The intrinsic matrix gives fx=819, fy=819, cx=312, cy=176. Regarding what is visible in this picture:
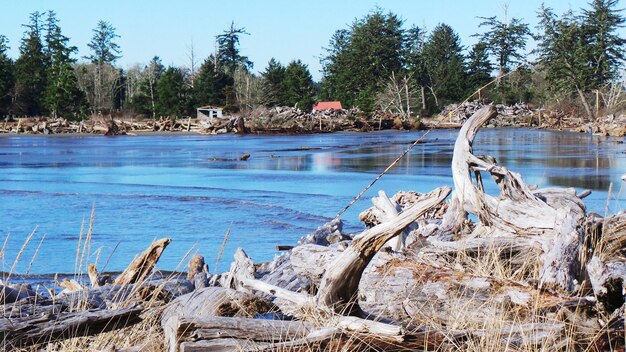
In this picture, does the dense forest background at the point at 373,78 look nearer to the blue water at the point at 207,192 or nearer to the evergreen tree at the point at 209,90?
the evergreen tree at the point at 209,90

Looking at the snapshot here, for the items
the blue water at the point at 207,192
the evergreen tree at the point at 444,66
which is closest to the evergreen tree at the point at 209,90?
the evergreen tree at the point at 444,66

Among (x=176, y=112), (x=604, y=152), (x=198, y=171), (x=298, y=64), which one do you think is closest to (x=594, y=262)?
(x=198, y=171)

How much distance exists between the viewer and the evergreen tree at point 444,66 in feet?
267

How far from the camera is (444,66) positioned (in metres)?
84.4

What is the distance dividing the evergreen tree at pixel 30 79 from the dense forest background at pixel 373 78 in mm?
90

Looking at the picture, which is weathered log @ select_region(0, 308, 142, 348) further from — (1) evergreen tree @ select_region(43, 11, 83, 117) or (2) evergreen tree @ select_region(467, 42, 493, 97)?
(2) evergreen tree @ select_region(467, 42, 493, 97)

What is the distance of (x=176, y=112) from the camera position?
7056cm

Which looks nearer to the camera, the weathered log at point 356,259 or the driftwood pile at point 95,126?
the weathered log at point 356,259

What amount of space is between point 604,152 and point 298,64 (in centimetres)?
5274

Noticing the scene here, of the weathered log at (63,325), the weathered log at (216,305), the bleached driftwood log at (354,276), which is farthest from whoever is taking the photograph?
the weathered log at (216,305)

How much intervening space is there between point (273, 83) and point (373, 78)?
41.8ft

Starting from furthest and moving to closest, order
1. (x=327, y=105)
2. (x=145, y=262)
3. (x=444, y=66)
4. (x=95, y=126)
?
(x=444, y=66), (x=327, y=105), (x=95, y=126), (x=145, y=262)

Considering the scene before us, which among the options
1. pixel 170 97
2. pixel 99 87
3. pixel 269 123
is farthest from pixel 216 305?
pixel 99 87

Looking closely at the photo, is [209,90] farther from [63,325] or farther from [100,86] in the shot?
[63,325]
